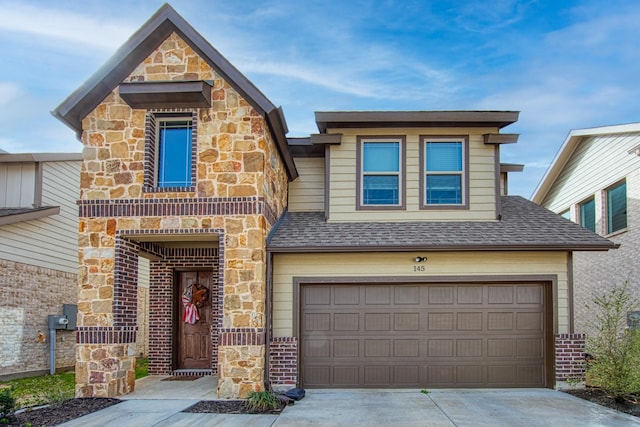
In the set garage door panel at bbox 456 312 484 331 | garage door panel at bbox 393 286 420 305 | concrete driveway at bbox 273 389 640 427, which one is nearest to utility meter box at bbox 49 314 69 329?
concrete driveway at bbox 273 389 640 427

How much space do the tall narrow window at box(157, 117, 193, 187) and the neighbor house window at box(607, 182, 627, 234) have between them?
34.4 feet

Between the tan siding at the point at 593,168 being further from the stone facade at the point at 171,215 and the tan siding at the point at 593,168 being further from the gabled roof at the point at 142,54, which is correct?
the stone facade at the point at 171,215

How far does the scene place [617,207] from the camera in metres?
14.4

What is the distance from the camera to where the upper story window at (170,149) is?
10422mm

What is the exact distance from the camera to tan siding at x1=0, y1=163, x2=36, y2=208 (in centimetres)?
1391

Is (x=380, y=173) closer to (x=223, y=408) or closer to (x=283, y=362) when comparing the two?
(x=283, y=362)

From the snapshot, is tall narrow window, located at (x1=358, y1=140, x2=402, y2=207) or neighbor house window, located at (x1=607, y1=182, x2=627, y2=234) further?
neighbor house window, located at (x1=607, y1=182, x2=627, y2=234)

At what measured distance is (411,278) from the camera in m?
11.1

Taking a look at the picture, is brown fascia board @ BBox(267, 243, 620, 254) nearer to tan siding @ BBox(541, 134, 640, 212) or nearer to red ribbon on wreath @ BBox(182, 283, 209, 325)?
red ribbon on wreath @ BBox(182, 283, 209, 325)

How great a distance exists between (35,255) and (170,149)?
5.50 meters

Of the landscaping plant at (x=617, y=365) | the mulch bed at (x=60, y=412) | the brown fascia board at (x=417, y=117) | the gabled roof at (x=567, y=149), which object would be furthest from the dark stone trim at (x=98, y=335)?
the gabled roof at (x=567, y=149)

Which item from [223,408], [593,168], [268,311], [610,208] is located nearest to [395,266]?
[268,311]

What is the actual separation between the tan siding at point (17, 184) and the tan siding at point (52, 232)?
11.4 inches

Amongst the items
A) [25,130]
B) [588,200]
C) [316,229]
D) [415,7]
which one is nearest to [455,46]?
[415,7]
